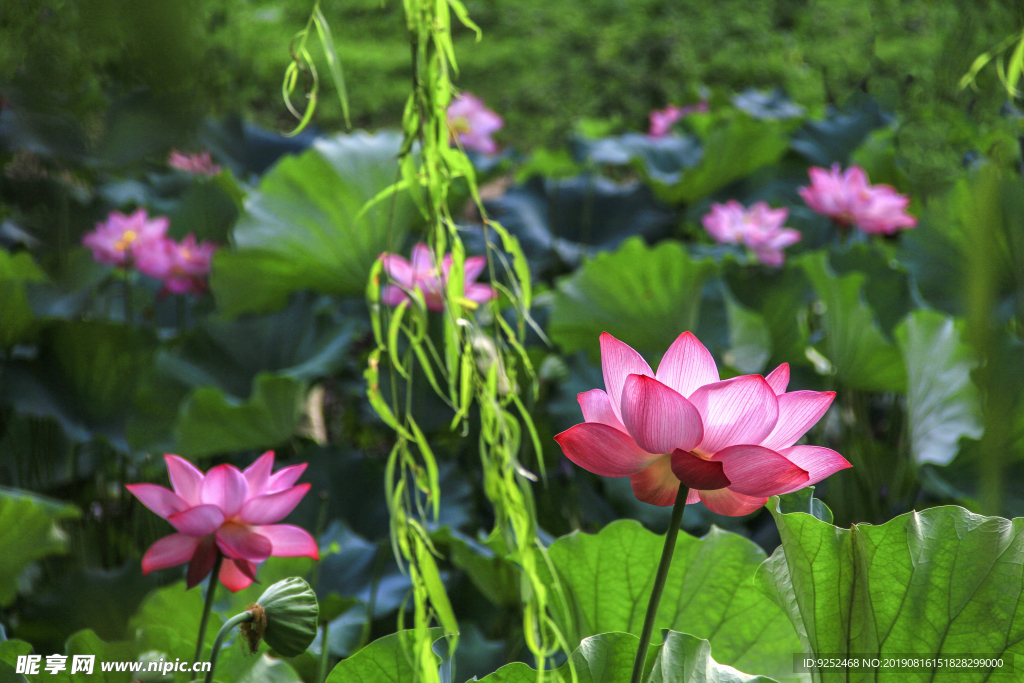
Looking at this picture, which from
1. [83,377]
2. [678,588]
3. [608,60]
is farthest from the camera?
[608,60]

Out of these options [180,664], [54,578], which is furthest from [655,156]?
[180,664]

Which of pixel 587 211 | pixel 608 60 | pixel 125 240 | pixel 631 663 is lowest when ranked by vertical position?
pixel 631 663

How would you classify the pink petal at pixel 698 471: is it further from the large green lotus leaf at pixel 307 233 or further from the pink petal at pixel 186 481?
the large green lotus leaf at pixel 307 233

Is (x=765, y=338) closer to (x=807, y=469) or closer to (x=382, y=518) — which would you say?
(x=382, y=518)

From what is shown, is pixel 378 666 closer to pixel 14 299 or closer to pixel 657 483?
pixel 657 483

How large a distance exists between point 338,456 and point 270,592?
458 mm

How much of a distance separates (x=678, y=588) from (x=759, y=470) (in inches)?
5.8

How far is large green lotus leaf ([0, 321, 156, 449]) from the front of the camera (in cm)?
72

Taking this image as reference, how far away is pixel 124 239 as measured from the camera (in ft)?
2.61

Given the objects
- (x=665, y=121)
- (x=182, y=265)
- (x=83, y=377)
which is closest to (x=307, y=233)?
(x=182, y=265)

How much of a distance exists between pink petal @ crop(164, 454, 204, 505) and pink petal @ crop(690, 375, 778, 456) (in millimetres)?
181

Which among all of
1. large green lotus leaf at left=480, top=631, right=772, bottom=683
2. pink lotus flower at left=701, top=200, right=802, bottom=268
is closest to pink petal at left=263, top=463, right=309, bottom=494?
large green lotus leaf at left=480, top=631, right=772, bottom=683

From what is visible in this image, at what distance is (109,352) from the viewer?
0.76 meters

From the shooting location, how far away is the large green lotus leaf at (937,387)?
0.57 meters
